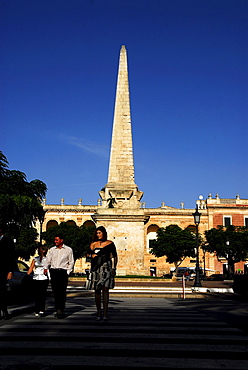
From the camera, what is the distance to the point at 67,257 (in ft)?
28.6

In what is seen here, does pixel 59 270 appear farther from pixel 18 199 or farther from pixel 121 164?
pixel 121 164

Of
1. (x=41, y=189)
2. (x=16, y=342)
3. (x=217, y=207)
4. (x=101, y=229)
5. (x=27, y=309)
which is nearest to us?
(x=16, y=342)

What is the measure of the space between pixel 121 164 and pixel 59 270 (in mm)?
20708

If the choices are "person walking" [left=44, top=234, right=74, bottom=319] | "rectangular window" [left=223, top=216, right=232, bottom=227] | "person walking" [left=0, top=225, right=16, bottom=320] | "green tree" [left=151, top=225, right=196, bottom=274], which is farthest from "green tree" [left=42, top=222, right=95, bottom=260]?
"person walking" [left=0, top=225, right=16, bottom=320]

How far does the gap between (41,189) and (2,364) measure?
2199 centimetres

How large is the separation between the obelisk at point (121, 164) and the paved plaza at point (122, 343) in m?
19.7

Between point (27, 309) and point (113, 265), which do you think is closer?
point (113, 265)

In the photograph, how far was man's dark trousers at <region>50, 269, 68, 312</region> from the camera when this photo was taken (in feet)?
27.8

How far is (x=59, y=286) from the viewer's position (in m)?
8.52

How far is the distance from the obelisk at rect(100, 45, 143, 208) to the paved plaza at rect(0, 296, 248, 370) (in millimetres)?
19655

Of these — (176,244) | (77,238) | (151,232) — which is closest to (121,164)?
(176,244)

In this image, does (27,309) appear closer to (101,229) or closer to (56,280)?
(56,280)

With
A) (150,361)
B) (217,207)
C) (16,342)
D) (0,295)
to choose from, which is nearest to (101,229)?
(0,295)

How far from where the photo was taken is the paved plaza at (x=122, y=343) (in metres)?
4.93
